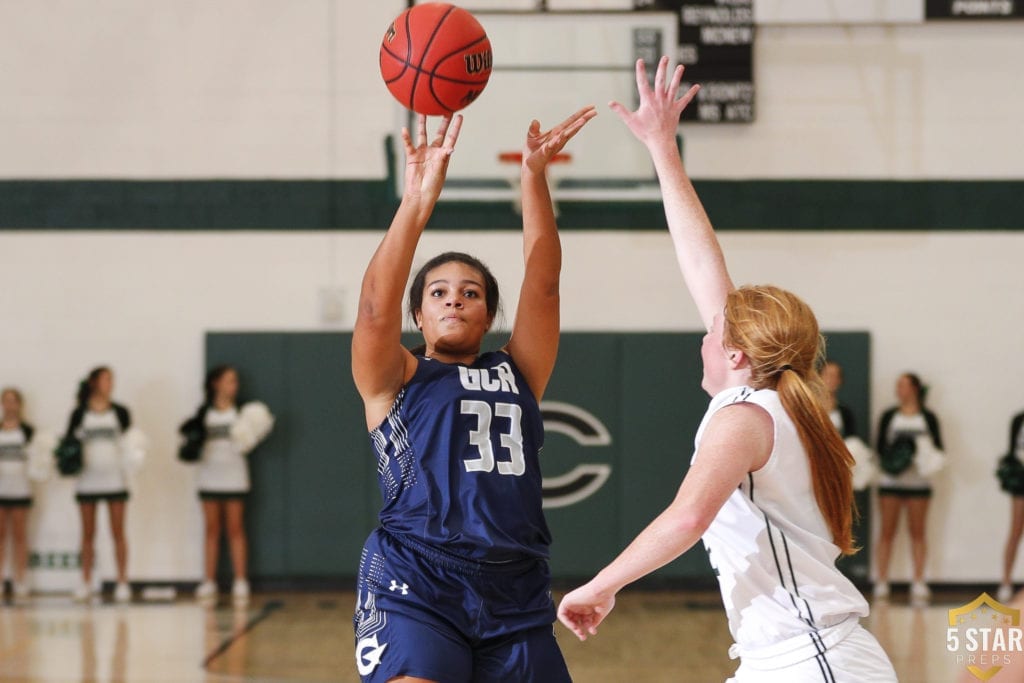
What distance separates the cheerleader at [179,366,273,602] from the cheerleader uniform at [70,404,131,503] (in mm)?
613

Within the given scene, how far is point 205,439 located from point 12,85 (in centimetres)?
369

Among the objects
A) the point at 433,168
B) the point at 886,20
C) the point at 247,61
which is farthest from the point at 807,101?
the point at 433,168


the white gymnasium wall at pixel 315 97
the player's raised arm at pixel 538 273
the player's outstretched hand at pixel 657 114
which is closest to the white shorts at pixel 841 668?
the player's raised arm at pixel 538 273

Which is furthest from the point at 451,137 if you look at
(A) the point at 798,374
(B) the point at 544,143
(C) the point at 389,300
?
(A) the point at 798,374

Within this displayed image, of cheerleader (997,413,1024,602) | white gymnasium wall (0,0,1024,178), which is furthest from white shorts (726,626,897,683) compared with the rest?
white gymnasium wall (0,0,1024,178)

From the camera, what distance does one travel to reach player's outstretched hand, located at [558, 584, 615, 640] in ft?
7.43

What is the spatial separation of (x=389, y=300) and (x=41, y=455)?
7.77m

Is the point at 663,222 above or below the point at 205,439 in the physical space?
above

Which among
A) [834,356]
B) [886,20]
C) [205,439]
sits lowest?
[205,439]

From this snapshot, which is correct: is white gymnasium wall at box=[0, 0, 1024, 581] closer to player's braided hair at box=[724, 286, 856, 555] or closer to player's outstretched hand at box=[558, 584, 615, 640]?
player's braided hair at box=[724, 286, 856, 555]

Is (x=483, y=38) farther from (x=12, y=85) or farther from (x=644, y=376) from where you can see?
(x=12, y=85)

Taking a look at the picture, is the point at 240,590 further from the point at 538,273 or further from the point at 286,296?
the point at 538,273

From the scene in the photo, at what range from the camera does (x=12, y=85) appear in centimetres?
1041

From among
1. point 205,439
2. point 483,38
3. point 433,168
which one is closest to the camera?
point 433,168
